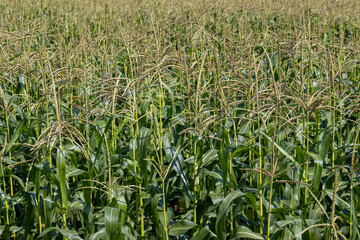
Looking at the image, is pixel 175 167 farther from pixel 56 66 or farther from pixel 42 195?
pixel 56 66

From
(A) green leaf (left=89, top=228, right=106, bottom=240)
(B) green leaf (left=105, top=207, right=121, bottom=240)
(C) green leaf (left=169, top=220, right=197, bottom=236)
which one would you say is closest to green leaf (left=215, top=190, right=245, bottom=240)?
(C) green leaf (left=169, top=220, right=197, bottom=236)

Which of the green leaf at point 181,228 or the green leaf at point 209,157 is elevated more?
the green leaf at point 209,157

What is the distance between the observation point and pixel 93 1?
13773mm

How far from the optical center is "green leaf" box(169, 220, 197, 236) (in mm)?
3567

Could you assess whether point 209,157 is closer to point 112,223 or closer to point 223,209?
point 223,209

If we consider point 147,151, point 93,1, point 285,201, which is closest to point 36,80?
point 147,151

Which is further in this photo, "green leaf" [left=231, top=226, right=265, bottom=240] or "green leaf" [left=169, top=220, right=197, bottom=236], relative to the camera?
"green leaf" [left=169, top=220, right=197, bottom=236]

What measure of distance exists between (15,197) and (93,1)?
10943mm

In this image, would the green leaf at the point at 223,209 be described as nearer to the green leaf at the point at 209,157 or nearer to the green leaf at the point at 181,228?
the green leaf at the point at 181,228

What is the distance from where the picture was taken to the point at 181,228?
359 centimetres

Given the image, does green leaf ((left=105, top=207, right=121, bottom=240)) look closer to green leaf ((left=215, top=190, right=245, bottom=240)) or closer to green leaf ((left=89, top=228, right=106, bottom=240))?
green leaf ((left=89, top=228, right=106, bottom=240))

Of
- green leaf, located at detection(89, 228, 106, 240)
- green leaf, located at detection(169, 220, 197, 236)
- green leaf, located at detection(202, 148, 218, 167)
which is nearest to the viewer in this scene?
green leaf, located at detection(89, 228, 106, 240)

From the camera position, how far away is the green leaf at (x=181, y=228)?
357cm

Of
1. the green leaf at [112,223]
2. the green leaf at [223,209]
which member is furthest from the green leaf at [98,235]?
the green leaf at [223,209]
